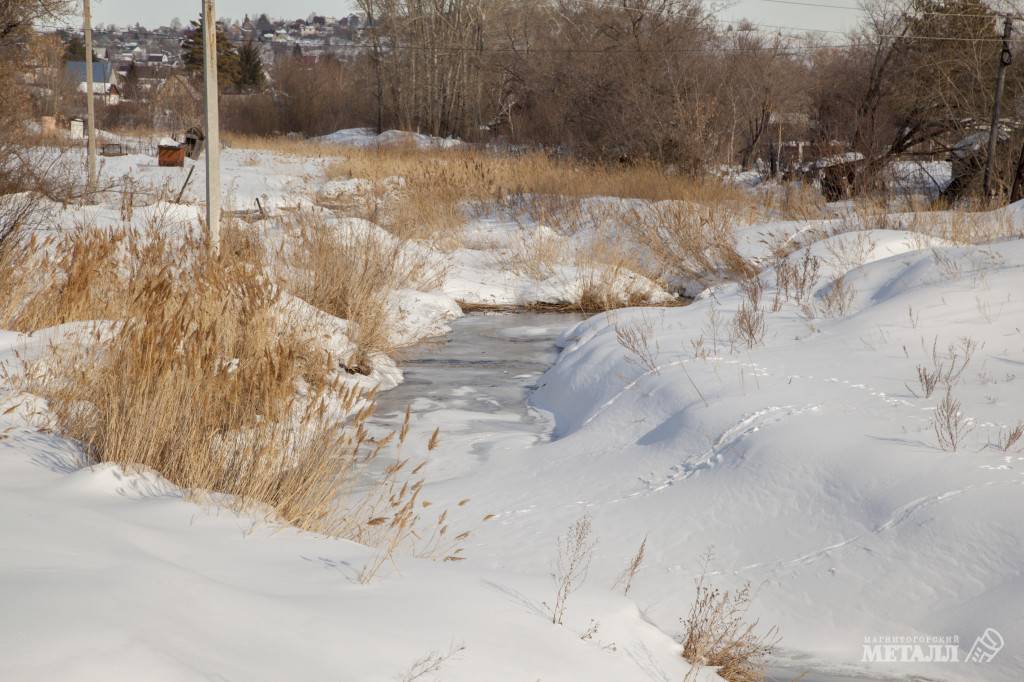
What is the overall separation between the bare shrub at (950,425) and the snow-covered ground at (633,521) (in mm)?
50

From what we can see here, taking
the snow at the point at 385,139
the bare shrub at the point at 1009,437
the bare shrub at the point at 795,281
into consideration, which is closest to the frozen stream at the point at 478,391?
the bare shrub at the point at 1009,437

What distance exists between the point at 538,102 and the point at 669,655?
103 feet

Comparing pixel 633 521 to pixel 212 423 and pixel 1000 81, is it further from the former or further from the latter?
pixel 1000 81

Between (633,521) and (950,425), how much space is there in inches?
68.7

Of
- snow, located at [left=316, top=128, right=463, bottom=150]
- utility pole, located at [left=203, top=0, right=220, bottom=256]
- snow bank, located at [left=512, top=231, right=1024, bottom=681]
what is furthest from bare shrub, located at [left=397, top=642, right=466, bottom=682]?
snow, located at [left=316, top=128, right=463, bottom=150]

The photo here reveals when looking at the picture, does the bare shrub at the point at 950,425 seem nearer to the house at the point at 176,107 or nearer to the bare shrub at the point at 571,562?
the bare shrub at the point at 571,562

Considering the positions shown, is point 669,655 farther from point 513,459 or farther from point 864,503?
point 513,459

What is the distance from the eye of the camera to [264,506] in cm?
386

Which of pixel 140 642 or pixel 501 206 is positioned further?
pixel 501 206

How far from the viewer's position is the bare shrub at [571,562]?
11.4 feet

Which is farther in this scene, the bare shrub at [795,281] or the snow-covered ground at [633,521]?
the bare shrub at [795,281]

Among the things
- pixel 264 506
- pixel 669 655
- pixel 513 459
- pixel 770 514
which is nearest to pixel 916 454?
pixel 770 514

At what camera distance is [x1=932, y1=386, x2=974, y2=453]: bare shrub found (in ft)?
16.2

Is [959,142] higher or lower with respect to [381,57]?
lower
